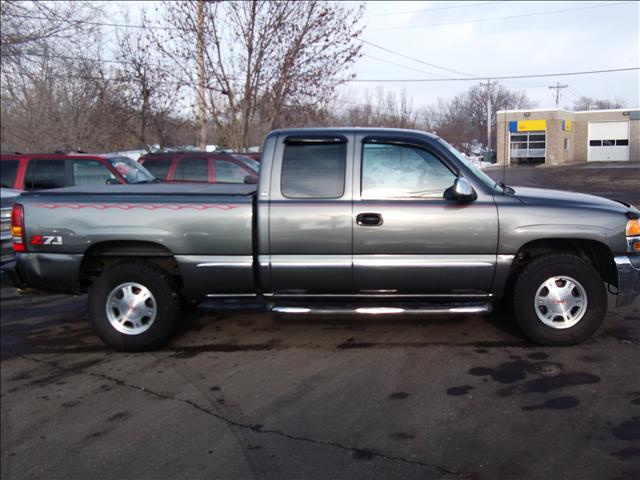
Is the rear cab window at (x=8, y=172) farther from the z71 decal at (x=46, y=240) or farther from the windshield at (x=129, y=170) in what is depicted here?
the z71 decal at (x=46, y=240)

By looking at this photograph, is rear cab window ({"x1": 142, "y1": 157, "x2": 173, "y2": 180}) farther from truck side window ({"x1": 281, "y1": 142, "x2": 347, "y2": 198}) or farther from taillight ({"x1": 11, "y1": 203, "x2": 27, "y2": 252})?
truck side window ({"x1": 281, "y1": 142, "x2": 347, "y2": 198})

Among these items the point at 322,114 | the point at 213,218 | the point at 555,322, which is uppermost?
the point at 322,114

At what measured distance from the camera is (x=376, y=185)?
Result: 16.5 feet

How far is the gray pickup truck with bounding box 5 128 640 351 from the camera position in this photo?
493 centimetres

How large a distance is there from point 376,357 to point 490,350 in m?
1.02

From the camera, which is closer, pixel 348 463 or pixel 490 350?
pixel 348 463

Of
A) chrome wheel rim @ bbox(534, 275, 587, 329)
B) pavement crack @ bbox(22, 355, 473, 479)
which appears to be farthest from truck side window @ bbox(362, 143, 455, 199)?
pavement crack @ bbox(22, 355, 473, 479)

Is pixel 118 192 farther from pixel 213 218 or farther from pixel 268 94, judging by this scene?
pixel 268 94

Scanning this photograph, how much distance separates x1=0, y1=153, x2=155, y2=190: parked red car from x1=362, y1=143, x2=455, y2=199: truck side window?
6.33 metres

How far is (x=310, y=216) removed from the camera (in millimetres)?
4992

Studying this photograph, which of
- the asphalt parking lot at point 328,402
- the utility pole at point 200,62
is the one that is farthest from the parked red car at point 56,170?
the utility pole at point 200,62

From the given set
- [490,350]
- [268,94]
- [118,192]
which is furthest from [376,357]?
[268,94]

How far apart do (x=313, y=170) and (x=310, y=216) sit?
0.44 meters

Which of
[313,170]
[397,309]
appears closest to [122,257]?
[313,170]
